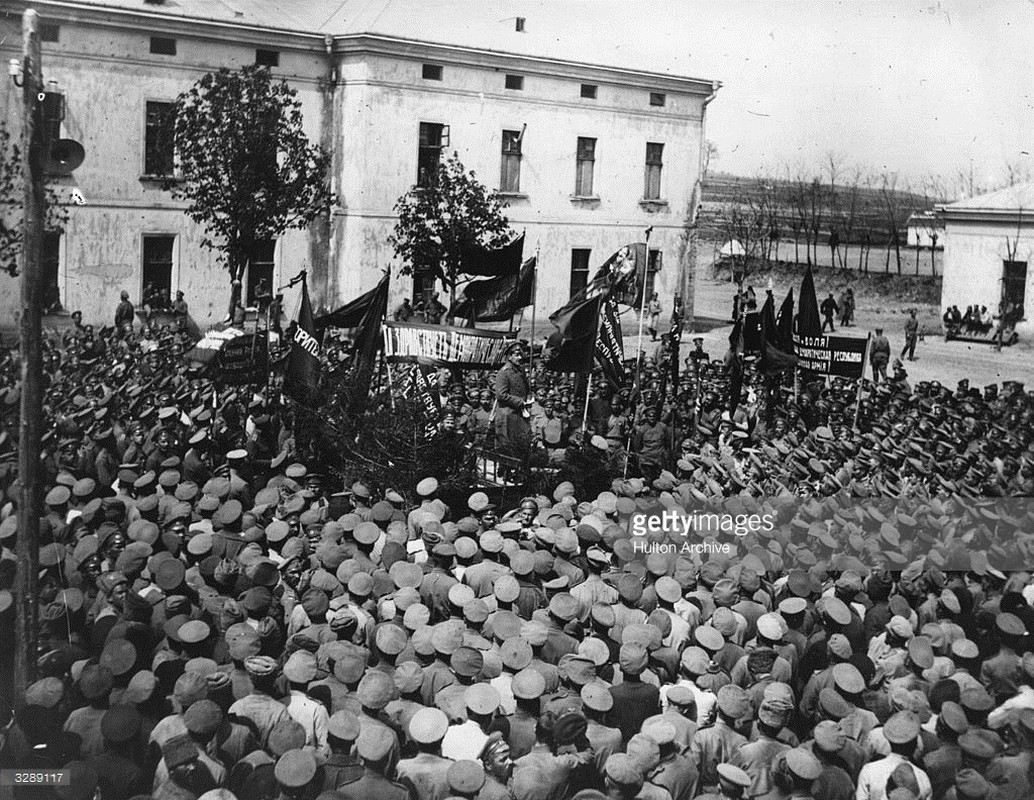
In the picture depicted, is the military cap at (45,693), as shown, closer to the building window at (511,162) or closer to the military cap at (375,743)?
the military cap at (375,743)

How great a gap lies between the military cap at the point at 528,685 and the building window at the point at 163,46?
8.39 m

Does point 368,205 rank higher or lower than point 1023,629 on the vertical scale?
higher

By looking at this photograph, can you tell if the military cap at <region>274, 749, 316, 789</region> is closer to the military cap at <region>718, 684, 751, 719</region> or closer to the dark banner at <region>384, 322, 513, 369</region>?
the military cap at <region>718, 684, 751, 719</region>

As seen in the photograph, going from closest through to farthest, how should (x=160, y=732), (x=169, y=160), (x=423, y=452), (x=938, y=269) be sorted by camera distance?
(x=160, y=732), (x=423, y=452), (x=169, y=160), (x=938, y=269)

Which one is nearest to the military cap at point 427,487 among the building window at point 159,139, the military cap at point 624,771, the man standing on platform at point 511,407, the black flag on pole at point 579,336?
the man standing on platform at point 511,407

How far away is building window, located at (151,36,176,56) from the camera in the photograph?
11.3 m

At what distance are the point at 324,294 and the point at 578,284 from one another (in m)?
3.04

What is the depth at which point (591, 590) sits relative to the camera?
671 cm

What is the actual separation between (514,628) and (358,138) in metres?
7.83

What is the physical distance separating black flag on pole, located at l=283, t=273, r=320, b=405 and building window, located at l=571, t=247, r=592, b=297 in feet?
13.0

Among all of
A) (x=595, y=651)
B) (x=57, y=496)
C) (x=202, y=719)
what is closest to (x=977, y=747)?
(x=595, y=651)

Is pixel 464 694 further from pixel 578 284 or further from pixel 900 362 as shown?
pixel 900 362

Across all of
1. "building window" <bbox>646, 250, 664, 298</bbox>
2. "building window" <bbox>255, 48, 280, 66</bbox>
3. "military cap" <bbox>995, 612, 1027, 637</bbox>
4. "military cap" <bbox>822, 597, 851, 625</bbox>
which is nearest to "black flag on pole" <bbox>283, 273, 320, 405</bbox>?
"building window" <bbox>255, 48, 280, 66</bbox>

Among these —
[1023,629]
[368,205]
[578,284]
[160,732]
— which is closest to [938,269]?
[578,284]
